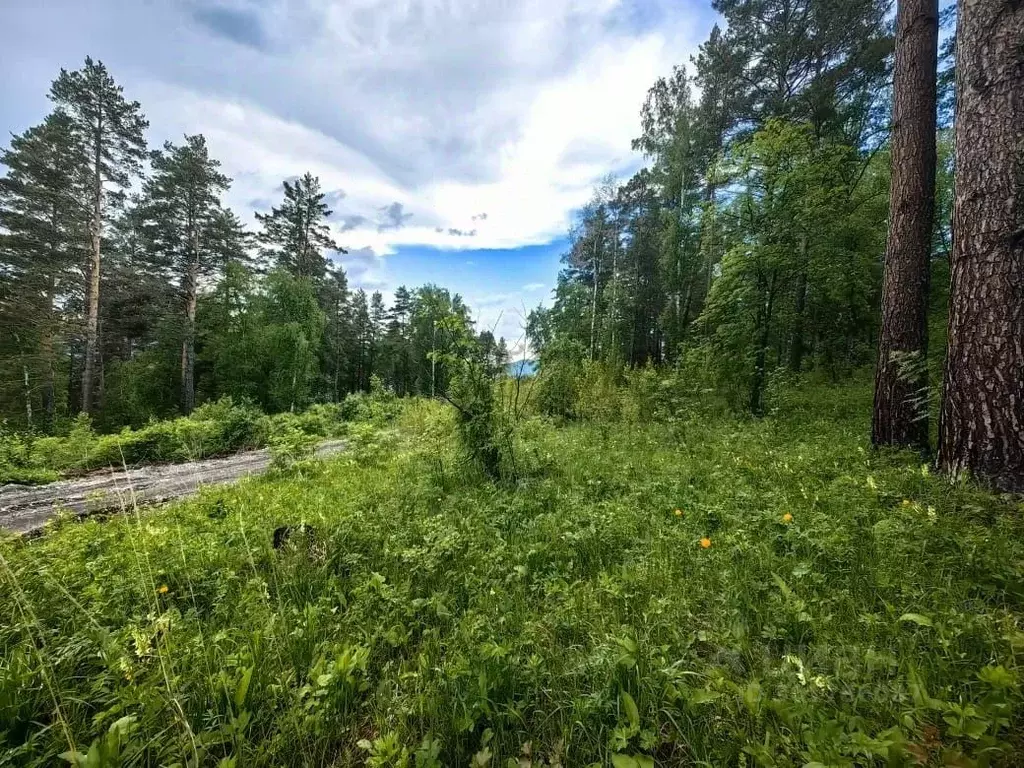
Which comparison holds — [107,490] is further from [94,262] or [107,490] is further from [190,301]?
[190,301]

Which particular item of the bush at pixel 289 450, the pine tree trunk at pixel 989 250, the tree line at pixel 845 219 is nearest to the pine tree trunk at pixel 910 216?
the tree line at pixel 845 219

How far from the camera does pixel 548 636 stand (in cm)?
169

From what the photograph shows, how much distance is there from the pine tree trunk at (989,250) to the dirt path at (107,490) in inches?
250

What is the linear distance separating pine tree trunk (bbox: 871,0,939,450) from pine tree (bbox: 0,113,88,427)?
2137 cm

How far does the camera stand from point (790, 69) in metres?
12.3

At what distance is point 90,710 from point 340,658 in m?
0.91

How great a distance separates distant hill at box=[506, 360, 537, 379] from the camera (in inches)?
175

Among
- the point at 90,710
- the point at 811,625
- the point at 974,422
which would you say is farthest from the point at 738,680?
the point at 974,422

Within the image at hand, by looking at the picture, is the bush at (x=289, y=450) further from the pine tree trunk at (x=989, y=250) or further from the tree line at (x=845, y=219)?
the pine tree trunk at (x=989, y=250)

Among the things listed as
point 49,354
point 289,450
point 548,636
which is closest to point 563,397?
point 289,450

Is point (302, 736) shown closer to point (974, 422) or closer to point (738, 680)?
point (738, 680)

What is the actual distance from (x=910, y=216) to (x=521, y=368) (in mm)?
4451

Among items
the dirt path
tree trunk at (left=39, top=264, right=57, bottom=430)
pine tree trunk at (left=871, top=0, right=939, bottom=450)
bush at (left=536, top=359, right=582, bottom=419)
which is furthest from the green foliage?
pine tree trunk at (left=871, top=0, right=939, bottom=450)

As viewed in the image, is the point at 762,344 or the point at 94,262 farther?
the point at 94,262
